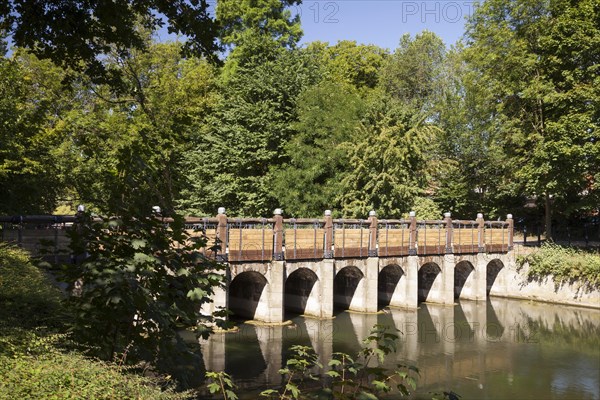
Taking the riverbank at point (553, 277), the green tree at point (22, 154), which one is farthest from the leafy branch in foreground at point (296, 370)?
the riverbank at point (553, 277)

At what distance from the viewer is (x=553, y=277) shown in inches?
1356

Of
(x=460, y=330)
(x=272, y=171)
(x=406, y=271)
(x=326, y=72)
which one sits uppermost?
(x=326, y=72)

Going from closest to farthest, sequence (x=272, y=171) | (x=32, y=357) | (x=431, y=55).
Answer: (x=32, y=357) < (x=272, y=171) < (x=431, y=55)

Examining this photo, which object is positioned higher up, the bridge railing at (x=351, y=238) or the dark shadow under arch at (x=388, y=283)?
the bridge railing at (x=351, y=238)

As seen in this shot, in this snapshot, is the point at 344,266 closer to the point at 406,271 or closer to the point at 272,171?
the point at 406,271

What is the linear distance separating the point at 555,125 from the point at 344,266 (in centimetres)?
1618

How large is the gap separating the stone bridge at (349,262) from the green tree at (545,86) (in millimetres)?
5261

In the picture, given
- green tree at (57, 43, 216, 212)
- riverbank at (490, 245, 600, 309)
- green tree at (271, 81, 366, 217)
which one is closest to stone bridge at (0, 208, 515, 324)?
riverbank at (490, 245, 600, 309)

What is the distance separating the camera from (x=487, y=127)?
39281mm

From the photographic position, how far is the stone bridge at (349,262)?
82.7 ft

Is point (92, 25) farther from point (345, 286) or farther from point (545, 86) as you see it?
point (545, 86)

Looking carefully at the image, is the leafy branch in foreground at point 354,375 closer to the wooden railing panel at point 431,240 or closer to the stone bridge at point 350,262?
the stone bridge at point 350,262

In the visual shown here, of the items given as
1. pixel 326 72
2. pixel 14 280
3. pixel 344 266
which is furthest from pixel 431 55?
pixel 14 280

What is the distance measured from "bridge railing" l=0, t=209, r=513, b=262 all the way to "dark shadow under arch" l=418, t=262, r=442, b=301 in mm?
1627
